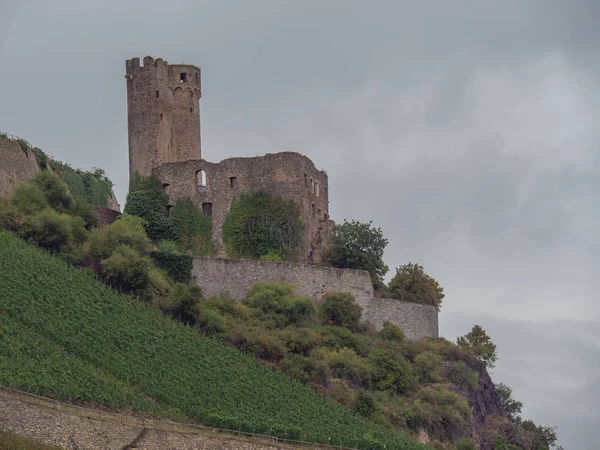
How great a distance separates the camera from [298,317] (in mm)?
62000

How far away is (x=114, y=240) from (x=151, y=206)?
24.0 feet

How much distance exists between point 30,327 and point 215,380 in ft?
21.1

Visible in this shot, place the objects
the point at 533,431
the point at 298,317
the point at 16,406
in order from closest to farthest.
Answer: the point at 16,406 → the point at 298,317 → the point at 533,431

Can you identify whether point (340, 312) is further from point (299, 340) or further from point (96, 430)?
point (96, 430)

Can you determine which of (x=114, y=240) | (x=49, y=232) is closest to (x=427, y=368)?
→ (x=114, y=240)

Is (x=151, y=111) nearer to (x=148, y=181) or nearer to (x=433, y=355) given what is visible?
(x=148, y=181)

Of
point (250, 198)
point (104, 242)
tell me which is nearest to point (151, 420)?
point (104, 242)

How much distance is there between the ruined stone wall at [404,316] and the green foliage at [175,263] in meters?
7.30

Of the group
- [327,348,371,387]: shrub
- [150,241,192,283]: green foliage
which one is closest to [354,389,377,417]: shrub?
[327,348,371,387]: shrub

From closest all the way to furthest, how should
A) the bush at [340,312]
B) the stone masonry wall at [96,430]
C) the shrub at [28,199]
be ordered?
the stone masonry wall at [96,430]
the shrub at [28,199]
the bush at [340,312]

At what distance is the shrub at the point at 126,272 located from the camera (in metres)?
58.9

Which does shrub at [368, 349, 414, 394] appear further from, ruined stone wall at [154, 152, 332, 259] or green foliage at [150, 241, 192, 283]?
ruined stone wall at [154, 152, 332, 259]

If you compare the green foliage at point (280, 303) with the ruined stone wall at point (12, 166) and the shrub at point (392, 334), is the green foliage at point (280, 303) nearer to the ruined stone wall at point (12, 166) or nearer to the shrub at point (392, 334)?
the shrub at point (392, 334)

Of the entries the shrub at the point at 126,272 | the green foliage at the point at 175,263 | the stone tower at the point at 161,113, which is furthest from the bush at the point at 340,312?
the stone tower at the point at 161,113
